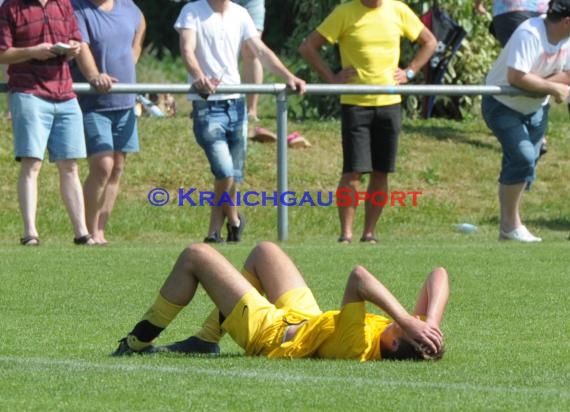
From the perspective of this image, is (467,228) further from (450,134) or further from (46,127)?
(46,127)

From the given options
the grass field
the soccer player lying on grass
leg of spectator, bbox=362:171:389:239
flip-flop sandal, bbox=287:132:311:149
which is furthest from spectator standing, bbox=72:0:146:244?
the soccer player lying on grass

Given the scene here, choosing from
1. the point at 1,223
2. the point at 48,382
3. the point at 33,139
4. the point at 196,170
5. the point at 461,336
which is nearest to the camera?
the point at 48,382

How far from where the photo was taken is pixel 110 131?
14141 mm

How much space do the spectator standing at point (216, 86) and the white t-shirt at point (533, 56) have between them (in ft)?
6.03

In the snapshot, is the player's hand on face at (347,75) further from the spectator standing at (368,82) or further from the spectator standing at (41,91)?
the spectator standing at (41,91)

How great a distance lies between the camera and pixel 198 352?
8883 millimetres

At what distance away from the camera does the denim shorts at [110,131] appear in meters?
14.0

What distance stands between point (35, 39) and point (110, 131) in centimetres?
121

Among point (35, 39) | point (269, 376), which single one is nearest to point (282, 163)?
point (35, 39)

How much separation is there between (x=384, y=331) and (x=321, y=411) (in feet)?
5.82

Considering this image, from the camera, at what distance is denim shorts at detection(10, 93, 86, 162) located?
1323 cm

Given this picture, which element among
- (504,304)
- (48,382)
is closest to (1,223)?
(504,304)

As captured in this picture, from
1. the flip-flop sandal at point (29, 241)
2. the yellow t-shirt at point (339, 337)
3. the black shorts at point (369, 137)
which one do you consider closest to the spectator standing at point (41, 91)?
the flip-flop sandal at point (29, 241)

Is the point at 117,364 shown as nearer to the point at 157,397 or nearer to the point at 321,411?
the point at 157,397
